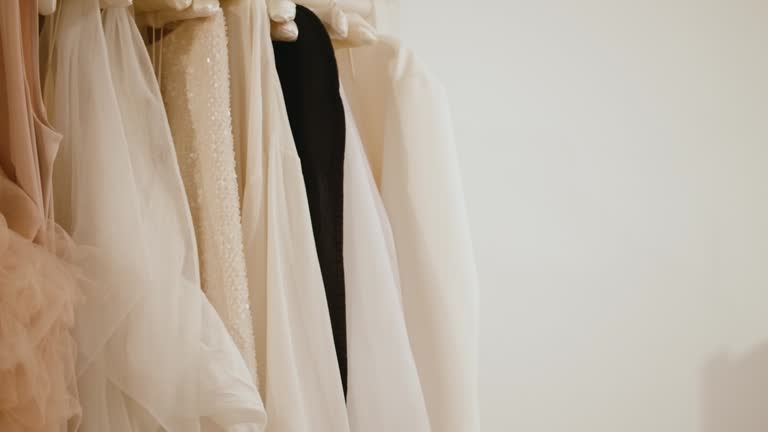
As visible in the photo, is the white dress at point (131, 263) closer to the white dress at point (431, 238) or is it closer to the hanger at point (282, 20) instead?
the hanger at point (282, 20)

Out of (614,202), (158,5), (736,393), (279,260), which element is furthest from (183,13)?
(736,393)

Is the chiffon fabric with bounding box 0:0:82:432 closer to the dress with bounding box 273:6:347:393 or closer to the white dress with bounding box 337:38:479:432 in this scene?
the dress with bounding box 273:6:347:393

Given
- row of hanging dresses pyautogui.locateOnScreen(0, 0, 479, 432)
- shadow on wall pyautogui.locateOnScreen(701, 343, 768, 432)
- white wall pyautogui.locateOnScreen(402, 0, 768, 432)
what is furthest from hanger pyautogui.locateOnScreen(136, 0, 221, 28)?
shadow on wall pyautogui.locateOnScreen(701, 343, 768, 432)

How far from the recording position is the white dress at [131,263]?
712mm

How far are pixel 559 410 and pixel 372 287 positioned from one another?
28.8 inches

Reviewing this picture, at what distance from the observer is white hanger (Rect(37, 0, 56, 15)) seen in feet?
2.38

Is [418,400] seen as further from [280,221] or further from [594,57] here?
[594,57]

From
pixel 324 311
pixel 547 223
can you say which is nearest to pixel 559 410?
pixel 547 223

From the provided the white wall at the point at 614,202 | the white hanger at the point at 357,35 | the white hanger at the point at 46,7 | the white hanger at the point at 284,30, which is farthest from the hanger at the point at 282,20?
the white wall at the point at 614,202

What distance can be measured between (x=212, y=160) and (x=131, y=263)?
14 centimetres

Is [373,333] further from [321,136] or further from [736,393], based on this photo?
[736,393]

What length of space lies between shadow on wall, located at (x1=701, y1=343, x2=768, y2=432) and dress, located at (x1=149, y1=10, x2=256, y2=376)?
122cm

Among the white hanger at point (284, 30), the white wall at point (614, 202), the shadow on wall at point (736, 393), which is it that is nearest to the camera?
the white hanger at point (284, 30)

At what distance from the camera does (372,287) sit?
942mm
